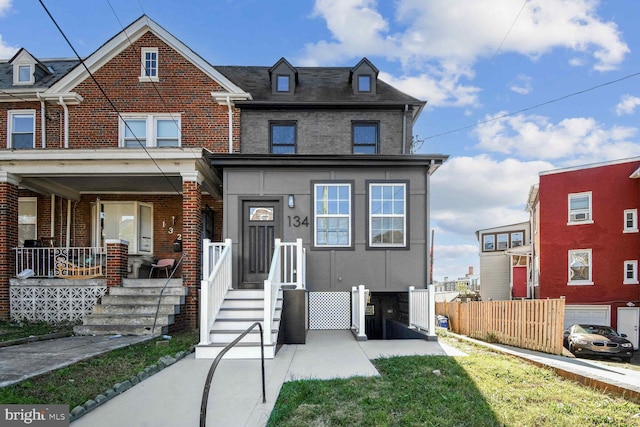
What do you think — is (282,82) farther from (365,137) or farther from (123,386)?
(123,386)

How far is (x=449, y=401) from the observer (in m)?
4.44

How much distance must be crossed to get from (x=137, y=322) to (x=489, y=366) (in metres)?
6.76

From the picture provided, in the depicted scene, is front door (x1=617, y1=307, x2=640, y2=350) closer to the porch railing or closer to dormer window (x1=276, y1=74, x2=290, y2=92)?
dormer window (x1=276, y1=74, x2=290, y2=92)

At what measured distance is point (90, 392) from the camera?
4527 millimetres

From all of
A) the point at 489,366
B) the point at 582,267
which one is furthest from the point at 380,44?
the point at 582,267

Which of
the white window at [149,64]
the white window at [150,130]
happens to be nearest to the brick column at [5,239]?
the white window at [150,130]

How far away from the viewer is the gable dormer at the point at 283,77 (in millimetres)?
12234

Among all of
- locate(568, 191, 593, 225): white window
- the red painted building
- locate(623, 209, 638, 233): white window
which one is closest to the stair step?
the red painted building

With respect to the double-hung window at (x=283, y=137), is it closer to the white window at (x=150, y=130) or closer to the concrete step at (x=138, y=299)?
the white window at (x=150, y=130)

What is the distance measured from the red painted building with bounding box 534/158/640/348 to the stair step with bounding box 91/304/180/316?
17573 mm

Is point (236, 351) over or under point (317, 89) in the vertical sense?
under

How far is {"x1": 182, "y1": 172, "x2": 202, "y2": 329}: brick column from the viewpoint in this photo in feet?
30.9

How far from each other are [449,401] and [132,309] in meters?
6.87

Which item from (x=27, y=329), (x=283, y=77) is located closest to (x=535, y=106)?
(x=283, y=77)
